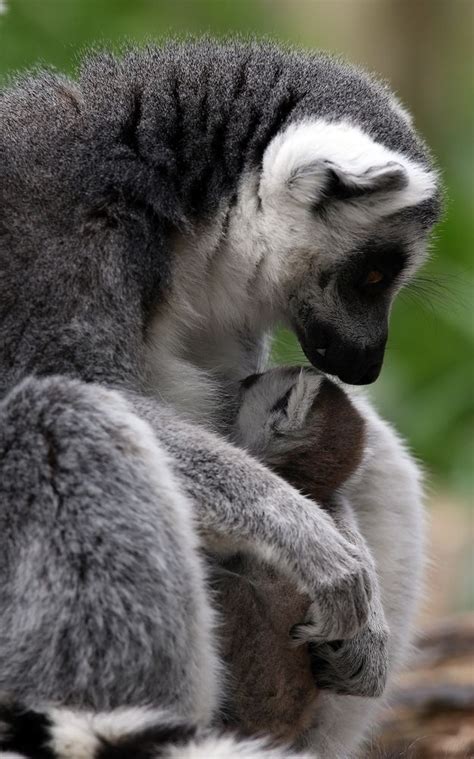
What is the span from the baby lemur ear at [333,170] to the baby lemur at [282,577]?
0.76 meters

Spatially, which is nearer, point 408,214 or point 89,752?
point 89,752

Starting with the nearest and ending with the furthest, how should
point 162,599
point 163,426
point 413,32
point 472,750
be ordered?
point 162,599 → point 163,426 → point 472,750 → point 413,32

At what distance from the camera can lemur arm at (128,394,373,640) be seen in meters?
4.01

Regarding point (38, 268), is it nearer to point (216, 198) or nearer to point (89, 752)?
point (216, 198)

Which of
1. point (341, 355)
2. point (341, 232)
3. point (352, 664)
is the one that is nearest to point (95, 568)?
point (352, 664)

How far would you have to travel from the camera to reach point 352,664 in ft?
14.5

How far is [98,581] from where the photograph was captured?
11.9 feet

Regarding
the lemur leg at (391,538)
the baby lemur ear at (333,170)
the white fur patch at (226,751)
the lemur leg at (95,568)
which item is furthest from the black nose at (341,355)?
the white fur patch at (226,751)

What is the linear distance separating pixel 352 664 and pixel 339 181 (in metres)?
1.78

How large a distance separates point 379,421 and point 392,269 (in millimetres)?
891

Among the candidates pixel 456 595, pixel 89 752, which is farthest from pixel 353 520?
pixel 456 595

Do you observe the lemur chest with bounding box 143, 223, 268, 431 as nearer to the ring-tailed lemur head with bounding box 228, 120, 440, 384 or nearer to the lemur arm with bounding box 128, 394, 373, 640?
the ring-tailed lemur head with bounding box 228, 120, 440, 384

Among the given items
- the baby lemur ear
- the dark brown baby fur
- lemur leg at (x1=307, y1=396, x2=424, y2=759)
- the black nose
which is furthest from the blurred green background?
the dark brown baby fur

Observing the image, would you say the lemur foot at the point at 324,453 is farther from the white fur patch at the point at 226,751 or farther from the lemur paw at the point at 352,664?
the white fur patch at the point at 226,751
